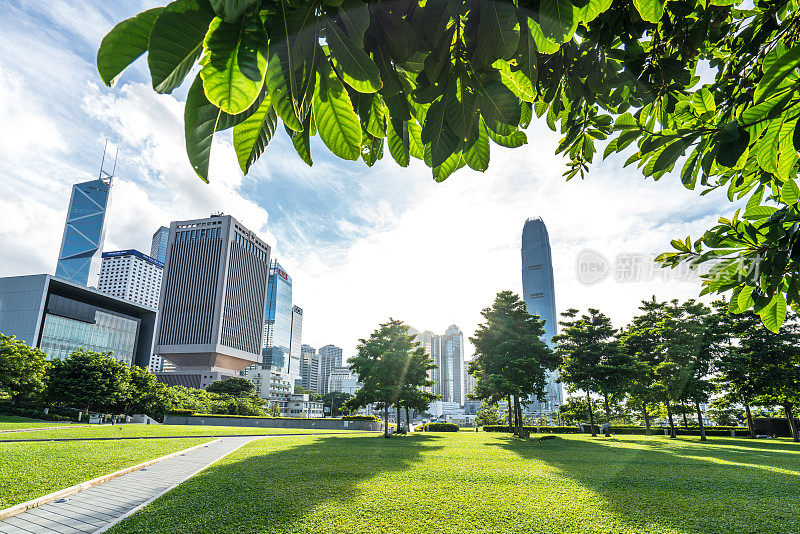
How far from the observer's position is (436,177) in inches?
47.4

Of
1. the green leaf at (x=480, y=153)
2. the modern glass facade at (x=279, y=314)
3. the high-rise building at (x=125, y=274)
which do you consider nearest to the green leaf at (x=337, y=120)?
the green leaf at (x=480, y=153)

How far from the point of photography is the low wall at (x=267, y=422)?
109 ft

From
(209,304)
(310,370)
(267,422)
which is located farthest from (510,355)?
(310,370)

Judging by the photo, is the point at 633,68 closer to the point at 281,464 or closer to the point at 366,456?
the point at 281,464

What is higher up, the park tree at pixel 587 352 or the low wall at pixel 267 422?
the park tree at pixel 587 352

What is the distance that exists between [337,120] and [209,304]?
82570 mm

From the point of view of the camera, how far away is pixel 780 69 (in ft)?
3.55

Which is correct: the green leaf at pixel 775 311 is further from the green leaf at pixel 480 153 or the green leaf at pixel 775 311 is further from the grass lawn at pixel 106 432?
the grass lawn at pixel 106 432

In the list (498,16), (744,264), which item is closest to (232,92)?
(498,16)

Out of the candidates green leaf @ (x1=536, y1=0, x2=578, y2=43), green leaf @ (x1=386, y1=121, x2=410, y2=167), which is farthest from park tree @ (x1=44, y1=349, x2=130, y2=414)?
Answer: green leaf @ (x1=536, y1=0, x2=578, y2=43)

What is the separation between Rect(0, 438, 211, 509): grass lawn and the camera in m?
6.64

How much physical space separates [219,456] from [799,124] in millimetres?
14232

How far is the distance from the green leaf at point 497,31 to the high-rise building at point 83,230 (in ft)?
516

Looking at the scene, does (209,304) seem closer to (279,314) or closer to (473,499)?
(473,499)
